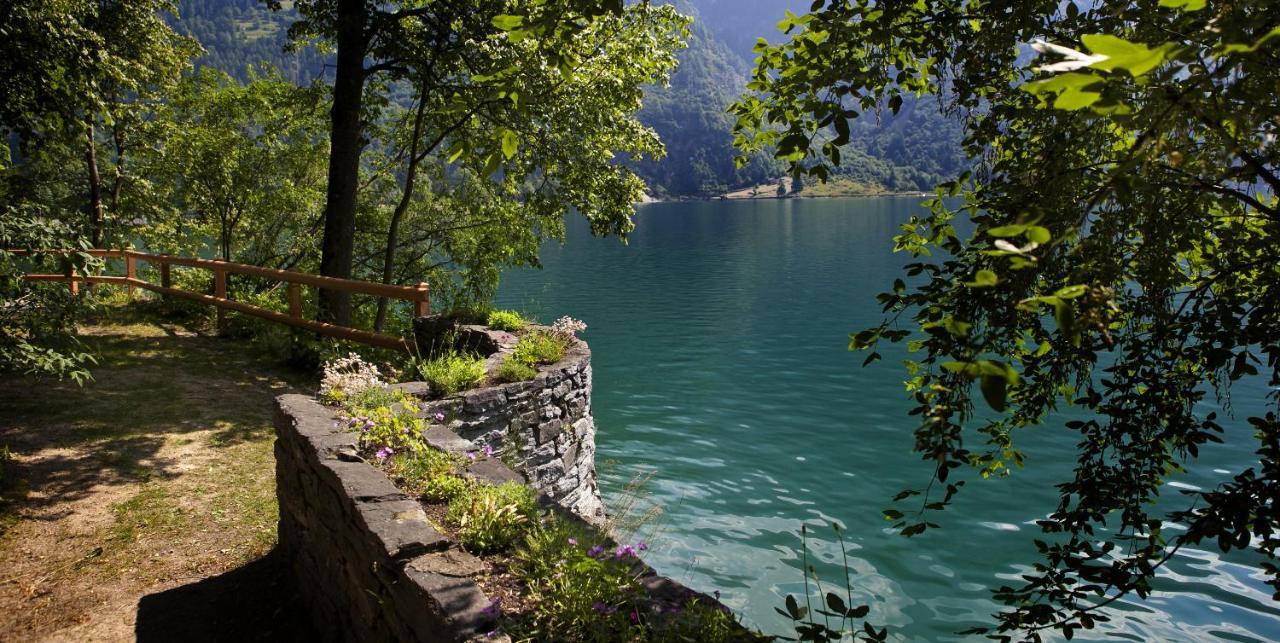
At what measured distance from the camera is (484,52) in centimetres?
1041

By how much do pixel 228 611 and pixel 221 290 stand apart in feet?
25.9

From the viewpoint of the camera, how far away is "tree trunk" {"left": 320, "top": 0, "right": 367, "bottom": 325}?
10.1m

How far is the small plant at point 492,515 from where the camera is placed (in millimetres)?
3713

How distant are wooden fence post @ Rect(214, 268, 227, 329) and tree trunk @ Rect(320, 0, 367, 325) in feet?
6.16

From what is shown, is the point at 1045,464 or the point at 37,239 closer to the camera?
the point at 37,239

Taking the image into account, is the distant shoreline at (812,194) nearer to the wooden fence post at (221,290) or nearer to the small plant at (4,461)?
the wooden fence post at (221,290)

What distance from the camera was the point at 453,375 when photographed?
22.6 feet

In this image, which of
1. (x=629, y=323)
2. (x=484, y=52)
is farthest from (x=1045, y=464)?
(x=629, y=323)

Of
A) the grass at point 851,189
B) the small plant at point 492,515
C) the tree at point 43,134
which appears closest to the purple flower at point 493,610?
the small plant at point 492,515

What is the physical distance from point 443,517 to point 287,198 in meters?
14.8

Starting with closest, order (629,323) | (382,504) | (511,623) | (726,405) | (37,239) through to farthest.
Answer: (511,623) < (382,504) < (37,239) < (726,405) < (629,323)

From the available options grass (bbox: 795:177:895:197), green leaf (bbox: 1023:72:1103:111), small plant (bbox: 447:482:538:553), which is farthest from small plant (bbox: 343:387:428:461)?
grass (bbox: 795:177:895:197)

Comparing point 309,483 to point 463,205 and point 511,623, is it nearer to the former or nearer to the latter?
point 511,623

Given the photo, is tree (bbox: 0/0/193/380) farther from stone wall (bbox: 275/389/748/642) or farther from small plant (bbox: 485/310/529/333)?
small plant (bbox: 485/310/529/333)
